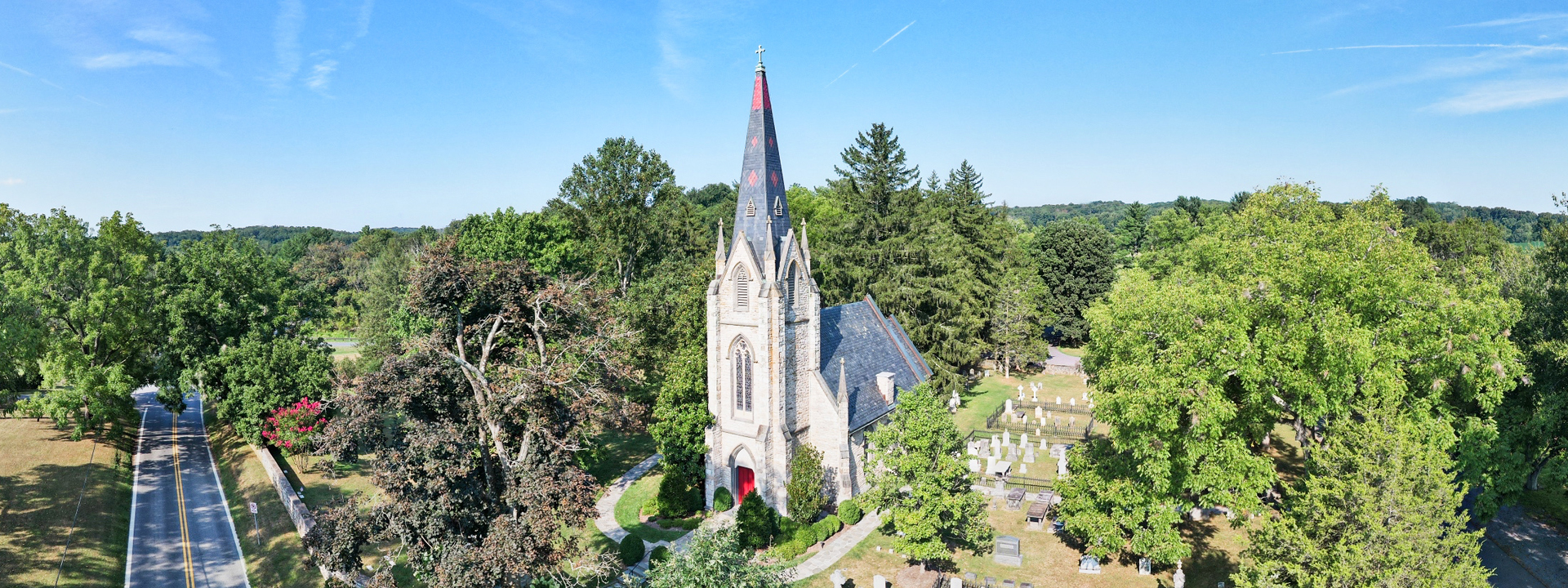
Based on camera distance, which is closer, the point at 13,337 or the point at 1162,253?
the point at 13,337

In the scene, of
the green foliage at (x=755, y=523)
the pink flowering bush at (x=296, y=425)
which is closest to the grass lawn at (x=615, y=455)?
the green foliage at (x=755, y=523)

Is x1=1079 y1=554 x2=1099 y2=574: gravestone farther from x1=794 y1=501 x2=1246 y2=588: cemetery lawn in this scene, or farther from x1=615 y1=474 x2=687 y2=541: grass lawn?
x1=615 y1=474 x2=687 y2=541: grass lawn

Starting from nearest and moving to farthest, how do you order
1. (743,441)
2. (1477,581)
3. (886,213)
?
(1477,581), (743,441), (886,213)

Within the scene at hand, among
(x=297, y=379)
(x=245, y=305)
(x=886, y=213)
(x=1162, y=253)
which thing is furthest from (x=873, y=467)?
(x=1162, y=253)

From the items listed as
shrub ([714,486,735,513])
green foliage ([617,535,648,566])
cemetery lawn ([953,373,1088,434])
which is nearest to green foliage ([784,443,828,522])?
shrub ([714,486,735,513])

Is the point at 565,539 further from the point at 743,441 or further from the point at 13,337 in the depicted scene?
the point at 13,337

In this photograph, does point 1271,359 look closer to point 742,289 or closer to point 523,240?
point 742,289

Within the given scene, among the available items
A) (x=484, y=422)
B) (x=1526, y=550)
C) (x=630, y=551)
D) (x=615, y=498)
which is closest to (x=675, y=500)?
(x=630, y=551)
